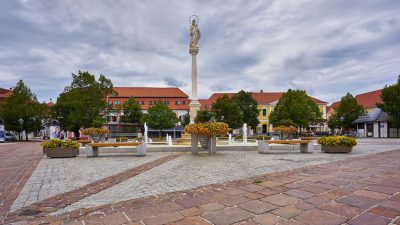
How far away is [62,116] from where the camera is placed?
45.1 meters

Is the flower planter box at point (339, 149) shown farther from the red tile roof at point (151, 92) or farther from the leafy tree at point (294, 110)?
the red tile roof at point (151, 92)

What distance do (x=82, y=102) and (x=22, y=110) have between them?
10.7 metres

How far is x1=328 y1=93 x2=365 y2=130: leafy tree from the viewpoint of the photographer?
48750 millimetres

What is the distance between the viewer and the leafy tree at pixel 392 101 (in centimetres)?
4006

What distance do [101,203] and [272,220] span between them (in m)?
2.90

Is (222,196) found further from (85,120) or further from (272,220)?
(85,120)

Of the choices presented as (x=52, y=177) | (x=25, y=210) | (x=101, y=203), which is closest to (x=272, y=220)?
(x=101, y=203)

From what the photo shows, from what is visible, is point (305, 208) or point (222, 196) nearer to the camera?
point (305, 208)

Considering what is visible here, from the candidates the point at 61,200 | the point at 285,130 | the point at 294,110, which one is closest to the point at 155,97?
the point at 294,110

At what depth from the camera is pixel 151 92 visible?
7212 cm

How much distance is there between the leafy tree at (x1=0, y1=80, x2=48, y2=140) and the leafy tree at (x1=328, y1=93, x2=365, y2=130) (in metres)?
48.7

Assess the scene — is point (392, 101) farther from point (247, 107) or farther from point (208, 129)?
point (208, 129)

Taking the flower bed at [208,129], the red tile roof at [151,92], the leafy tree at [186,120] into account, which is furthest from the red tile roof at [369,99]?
the flower bed at [208,129]

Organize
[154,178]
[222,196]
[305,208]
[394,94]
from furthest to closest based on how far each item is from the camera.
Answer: [394,94], [154,178], [222,196], [305,208]
